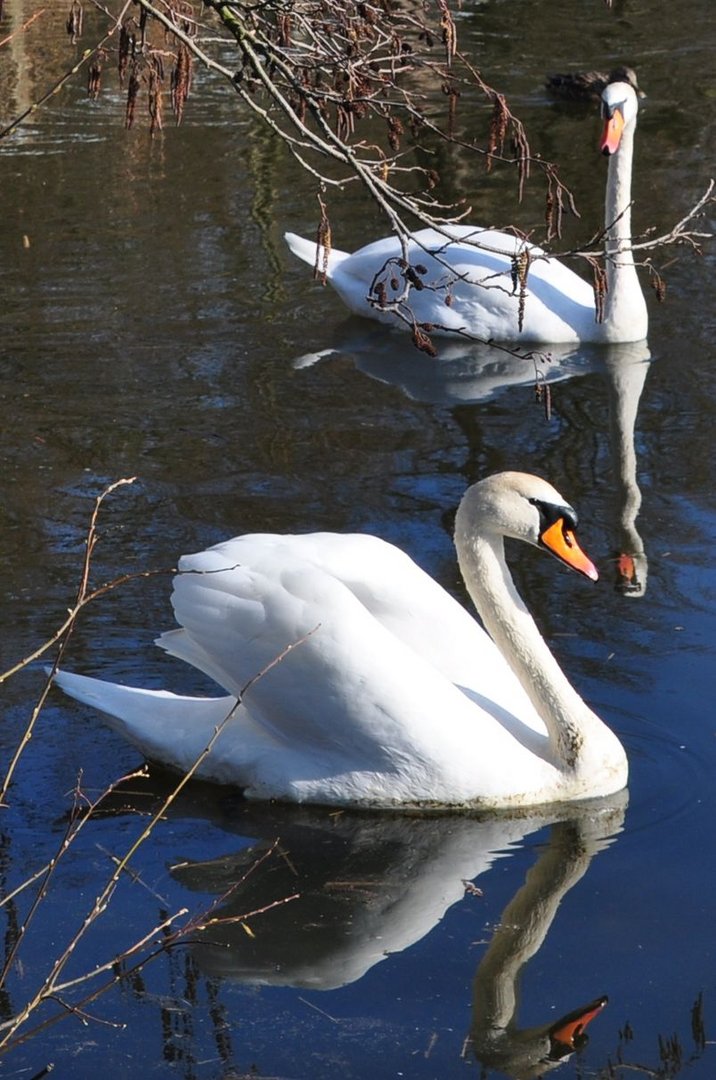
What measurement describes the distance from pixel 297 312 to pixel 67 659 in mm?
5001

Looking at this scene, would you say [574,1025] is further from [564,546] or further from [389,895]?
[564,546]

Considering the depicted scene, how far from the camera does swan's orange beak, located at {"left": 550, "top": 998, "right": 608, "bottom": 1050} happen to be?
182 inches

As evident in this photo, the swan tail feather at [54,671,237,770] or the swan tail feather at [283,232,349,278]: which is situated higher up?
the swan tail feather at [283,232,349,278]

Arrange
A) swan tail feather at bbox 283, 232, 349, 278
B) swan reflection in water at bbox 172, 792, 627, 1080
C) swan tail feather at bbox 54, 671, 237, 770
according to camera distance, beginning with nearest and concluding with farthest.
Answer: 1. swan reflection in water at bbox 172, 792, 627, 1080
2. swan tail feather at bbox 54, 671, 237, 770
3. swan tail feather at bbox 283, 232, 349, 278

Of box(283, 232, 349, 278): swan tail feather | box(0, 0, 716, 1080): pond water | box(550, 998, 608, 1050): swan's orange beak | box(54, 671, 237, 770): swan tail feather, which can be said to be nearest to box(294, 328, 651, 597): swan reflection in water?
box(0, 0, 716, 1080): pond water

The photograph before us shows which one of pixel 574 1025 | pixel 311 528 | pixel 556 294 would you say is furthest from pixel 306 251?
pixel 574 1025

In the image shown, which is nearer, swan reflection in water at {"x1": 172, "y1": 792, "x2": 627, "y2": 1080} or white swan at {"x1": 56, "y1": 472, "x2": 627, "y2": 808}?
swan reflection in water at {"x1": 172, "y1": 792, "x2": 627, "y2": 1080}

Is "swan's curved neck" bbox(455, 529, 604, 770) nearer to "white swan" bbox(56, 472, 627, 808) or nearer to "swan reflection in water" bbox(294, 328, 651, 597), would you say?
"white swan" bbox(56, 472, 627, 808)

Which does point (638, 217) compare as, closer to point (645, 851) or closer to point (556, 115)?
point (556, 115)

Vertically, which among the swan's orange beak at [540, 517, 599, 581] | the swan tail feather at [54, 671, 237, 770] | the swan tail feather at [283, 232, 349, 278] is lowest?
the swan tail feather at [54, 671, 237, 770]

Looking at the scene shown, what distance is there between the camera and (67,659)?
22.3 feet

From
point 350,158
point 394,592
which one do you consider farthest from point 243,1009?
point 350,158

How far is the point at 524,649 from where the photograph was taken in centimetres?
602

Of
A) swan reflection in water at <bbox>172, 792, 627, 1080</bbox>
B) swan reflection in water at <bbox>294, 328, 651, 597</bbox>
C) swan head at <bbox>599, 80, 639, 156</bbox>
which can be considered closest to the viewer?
swan reflection in water at <bbox>172, 792, 627, 1080</bbox>
